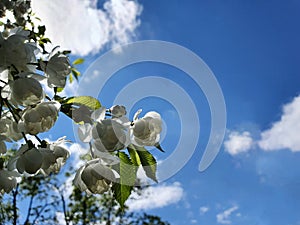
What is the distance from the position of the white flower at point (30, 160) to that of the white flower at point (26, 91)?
0.10m

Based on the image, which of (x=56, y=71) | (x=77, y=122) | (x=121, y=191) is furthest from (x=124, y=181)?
(x=56, y=71)

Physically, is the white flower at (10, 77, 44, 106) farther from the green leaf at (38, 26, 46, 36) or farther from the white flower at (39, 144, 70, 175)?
the green leaf at (38, 26, 46, 36)

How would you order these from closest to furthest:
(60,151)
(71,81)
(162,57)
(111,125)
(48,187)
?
(111,125), (60,151), (162,57), (71,81), (48,187)

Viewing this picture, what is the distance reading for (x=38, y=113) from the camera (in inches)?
28.7

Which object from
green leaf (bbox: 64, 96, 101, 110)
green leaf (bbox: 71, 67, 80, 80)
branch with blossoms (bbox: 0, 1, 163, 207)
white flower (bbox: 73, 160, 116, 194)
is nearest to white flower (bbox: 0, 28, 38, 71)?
branch with blossoms (bbox: 0, 1, 163, 207)

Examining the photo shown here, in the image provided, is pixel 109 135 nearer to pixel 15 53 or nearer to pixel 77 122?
pixel 77 122

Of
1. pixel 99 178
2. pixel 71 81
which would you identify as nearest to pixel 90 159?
pixel 99 178

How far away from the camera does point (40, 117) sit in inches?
28.5

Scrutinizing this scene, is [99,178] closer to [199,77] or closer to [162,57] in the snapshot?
[199,77]

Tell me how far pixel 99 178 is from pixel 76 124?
4.0 inches

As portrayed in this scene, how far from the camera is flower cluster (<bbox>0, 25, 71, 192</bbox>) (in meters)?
0.73

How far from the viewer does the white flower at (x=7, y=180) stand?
905mm

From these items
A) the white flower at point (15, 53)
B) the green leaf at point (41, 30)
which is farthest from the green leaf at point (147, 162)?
the green leaf at point (41, 30)

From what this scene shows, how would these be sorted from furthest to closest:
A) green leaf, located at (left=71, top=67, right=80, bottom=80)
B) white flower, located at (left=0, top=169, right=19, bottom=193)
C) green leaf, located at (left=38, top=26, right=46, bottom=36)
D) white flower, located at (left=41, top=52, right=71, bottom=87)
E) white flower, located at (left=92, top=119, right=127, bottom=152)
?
green leaf, located at (left=71, top=67, right=80, bottom=80) → green leaf, located at (left=38, top=26, right=46, bottom=36) → white flower, located at (left=0, top=169, right=19, bottom=193) → white flower, located at (left=41, top=52, right=71, bottom=87) → white flower, located at (left=92, top=119, right=127, bottom=152)
